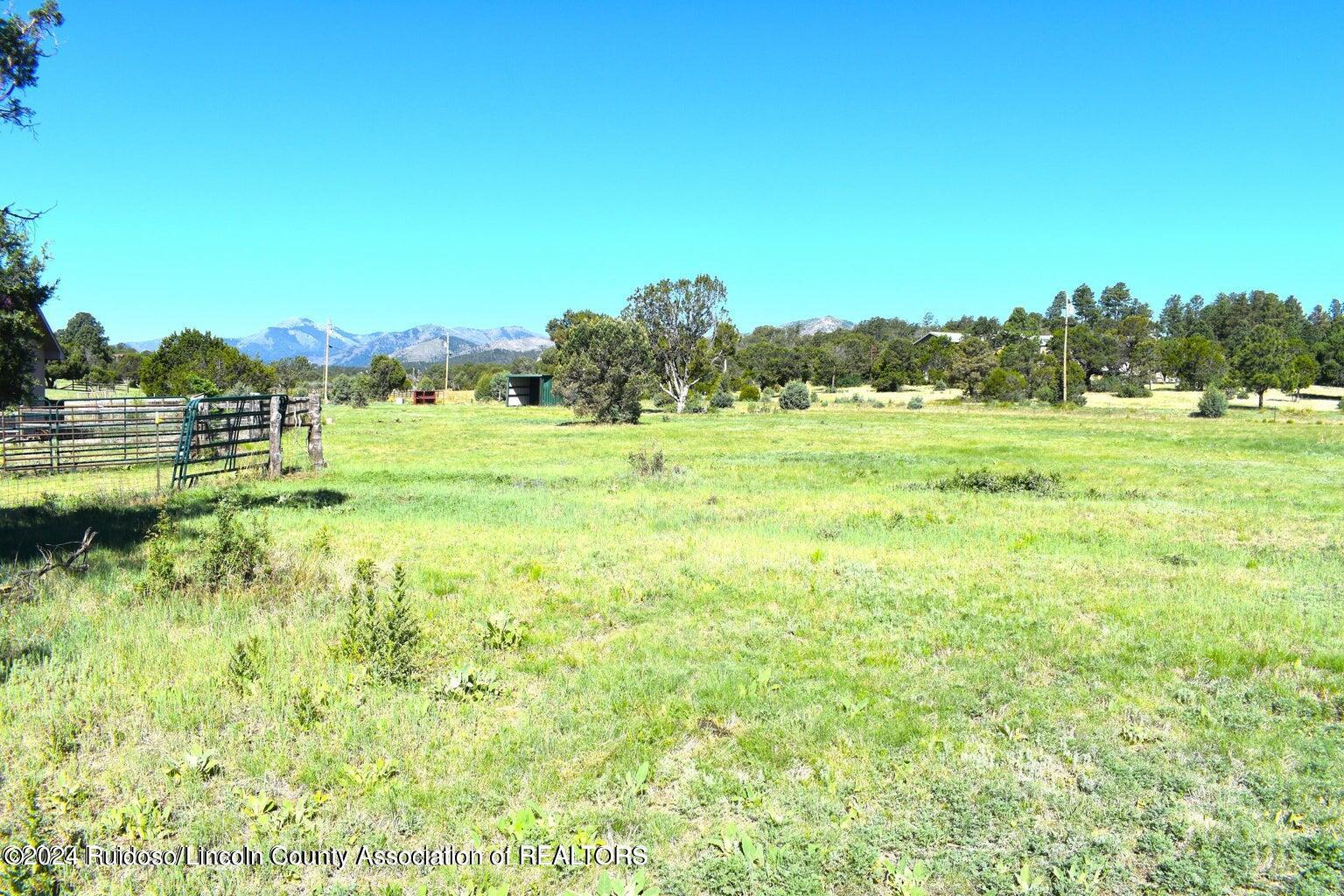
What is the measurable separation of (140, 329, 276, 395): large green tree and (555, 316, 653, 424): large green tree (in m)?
22.8

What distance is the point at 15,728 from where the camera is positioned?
4.75 m

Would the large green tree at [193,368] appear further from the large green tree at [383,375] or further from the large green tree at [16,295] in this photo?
the large green tree at [16,295]

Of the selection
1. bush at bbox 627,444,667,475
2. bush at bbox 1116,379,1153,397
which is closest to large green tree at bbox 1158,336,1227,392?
bush at bbox 1116,379,1153,397

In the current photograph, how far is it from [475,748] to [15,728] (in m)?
2.95

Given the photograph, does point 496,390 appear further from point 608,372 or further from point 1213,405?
point 1213,405

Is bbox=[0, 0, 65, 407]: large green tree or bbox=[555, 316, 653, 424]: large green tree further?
bbox=[555, 316, 653, 424]: large green tree

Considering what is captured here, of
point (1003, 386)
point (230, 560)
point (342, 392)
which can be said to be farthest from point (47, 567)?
point (342, 392)

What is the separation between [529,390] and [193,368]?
31.2m

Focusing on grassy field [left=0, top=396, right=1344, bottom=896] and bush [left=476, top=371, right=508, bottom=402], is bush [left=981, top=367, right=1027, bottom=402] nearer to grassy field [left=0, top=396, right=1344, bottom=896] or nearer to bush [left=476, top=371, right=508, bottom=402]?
bush [left=476, top=371, right=508, bottom=402]

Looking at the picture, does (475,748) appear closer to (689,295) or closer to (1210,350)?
(689,295)

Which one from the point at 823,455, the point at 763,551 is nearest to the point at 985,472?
the point at 823,455

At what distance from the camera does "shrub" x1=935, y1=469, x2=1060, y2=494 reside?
16094 mm

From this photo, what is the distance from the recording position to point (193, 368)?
1897 inches

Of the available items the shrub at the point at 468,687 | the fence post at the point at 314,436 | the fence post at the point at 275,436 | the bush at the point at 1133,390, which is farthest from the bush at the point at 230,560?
the bush at the point at 1133,390
